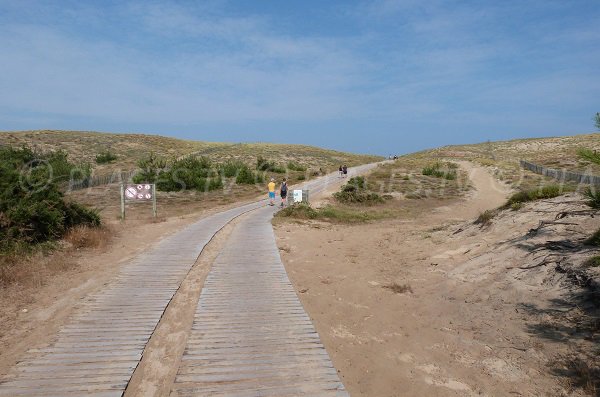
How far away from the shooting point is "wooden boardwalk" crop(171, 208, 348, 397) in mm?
5031

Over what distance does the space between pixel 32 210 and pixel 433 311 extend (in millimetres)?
10962

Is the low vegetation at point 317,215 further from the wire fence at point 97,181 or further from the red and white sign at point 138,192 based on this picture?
the wire fence at point 97,181

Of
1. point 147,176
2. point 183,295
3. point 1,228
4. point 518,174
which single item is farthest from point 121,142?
point 183,295

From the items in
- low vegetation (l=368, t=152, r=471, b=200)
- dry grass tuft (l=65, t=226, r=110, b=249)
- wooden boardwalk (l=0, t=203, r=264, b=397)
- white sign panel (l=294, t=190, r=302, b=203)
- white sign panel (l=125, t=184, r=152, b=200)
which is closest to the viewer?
wooden boardwalk (l=0, t=203, r=264, b=397)

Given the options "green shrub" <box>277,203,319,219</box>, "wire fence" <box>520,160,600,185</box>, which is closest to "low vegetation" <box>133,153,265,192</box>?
"green shrub" <box>277,203,319,219</box>

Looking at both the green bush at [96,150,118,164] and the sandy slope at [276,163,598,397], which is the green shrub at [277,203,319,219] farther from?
the green bush at [96,150,118,164]

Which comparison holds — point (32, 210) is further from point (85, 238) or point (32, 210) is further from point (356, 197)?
point (356, 197)

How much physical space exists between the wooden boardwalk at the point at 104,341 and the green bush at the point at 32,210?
3.41 m

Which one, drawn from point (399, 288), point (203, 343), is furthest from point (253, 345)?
point (399, 288)

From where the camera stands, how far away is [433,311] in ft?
26.9

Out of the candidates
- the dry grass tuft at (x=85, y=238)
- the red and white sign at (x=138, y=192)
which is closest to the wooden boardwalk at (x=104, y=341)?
the dry grass tuft at (x=85, y=238)

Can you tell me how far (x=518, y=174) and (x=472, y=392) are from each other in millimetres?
45347

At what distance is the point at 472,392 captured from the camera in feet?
17.2

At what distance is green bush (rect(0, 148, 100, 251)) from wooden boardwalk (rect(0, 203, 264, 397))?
11.2 ft
